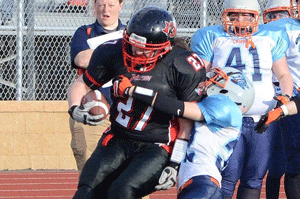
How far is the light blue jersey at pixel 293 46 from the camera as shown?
5465 millimetres

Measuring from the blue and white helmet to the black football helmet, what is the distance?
33 centimetres

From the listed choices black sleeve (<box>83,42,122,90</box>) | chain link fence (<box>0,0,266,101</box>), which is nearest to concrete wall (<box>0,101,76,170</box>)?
chain link fence (<box>0,0,266,101</box>)

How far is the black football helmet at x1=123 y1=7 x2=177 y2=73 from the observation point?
158 inches

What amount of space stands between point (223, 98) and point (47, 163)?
5393 mm

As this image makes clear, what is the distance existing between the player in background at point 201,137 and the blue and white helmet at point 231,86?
73 mm

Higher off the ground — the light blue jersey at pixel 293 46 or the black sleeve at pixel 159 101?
the black sleeve at pixel 159 101

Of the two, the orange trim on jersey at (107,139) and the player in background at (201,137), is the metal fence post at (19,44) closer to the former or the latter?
the orange trim on jersey at (107,139)

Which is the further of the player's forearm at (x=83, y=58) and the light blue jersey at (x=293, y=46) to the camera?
the light blue jersey at (x=293, y=46)

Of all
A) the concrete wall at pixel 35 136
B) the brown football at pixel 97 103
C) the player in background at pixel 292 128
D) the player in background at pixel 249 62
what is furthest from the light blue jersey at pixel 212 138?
the concrete wall at pixel 35 136

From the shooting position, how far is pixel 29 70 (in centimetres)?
870

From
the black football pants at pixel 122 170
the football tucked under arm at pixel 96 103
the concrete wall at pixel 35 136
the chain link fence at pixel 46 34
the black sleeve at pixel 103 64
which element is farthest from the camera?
the concrete wall at pixel 35 136

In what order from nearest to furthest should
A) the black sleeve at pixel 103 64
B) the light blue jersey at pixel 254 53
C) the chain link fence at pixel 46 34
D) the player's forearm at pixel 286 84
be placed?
the black sleeve at pixel 103 64, the light blue jersey at pixel 254 53, the player's forearm at pixel 286 84, the chain link fence at pixel 46 34

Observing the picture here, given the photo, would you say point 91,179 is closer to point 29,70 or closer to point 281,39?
point 281,39

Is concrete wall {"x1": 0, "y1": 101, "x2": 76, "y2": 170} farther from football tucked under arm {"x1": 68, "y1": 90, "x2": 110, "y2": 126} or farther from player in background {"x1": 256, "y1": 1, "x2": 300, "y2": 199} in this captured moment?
football tucked under arm {"x1": 68, "y1": 90, "x2": 110, "y2": 126}
